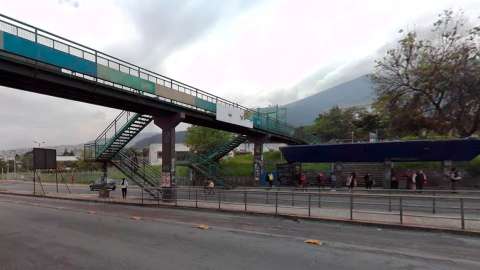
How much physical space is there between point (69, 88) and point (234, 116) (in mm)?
13326

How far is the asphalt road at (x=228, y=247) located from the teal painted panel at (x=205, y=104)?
11309mm

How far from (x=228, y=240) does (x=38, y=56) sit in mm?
11020

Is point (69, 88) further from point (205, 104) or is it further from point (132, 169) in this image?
point (132, 169)

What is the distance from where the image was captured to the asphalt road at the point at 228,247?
6.26m

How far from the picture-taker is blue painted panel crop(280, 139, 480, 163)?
1948 cm

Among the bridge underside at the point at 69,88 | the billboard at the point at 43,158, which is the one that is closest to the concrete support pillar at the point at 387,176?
the bridge underside at the point at 69,88

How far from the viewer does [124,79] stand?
1623 centimetres

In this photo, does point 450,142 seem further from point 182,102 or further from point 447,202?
point 182,102

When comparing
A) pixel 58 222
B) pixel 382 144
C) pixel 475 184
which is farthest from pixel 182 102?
pixel 475 184

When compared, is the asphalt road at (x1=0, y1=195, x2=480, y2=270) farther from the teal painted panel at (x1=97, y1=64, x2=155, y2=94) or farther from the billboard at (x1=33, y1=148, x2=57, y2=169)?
the billboard at (x1=33, y1=148, x2=57, y2=169)

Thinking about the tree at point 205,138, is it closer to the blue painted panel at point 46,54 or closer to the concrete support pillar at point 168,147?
the concrete support pillar at point 168,147

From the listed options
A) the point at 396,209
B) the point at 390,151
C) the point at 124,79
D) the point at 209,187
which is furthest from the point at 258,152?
the point at 396,209

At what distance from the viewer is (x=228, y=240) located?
8398mm

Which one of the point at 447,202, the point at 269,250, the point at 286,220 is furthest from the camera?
the point at 447,202
